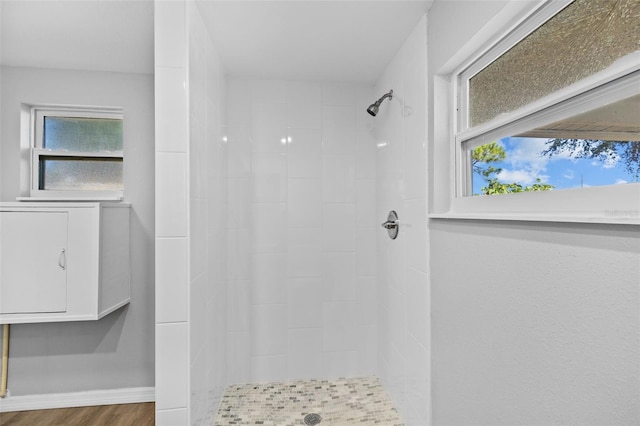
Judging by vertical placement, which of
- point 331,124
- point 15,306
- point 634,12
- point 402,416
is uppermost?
point 331,124

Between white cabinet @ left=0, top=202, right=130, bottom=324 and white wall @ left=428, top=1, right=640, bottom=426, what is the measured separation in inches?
78.3

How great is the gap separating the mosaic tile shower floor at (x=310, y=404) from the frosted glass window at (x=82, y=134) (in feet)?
6.55

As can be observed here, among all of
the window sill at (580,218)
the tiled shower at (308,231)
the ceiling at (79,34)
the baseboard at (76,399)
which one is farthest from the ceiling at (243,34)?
the baseboard at (76,399)

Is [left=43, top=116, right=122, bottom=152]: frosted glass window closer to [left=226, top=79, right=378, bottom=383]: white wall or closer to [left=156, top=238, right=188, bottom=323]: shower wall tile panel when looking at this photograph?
[left=226, top=79, right=378, bottom=383]: white wall

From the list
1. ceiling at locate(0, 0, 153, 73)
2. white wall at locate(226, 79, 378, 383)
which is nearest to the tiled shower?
white wall at locate(226, 79, 378, 383)

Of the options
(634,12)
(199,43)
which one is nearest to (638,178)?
(634,12)

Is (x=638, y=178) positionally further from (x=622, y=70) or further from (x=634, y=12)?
(x=634, y=12)

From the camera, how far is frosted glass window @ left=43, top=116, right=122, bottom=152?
245cm

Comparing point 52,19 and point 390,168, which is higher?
point 52,19

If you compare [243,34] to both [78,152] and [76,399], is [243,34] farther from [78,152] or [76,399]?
[76,399]

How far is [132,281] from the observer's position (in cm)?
238

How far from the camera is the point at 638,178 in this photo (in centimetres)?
74

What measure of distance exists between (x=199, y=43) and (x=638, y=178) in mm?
1697

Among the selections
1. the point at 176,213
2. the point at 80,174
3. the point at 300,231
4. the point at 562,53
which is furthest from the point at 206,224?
the point at 562,53
